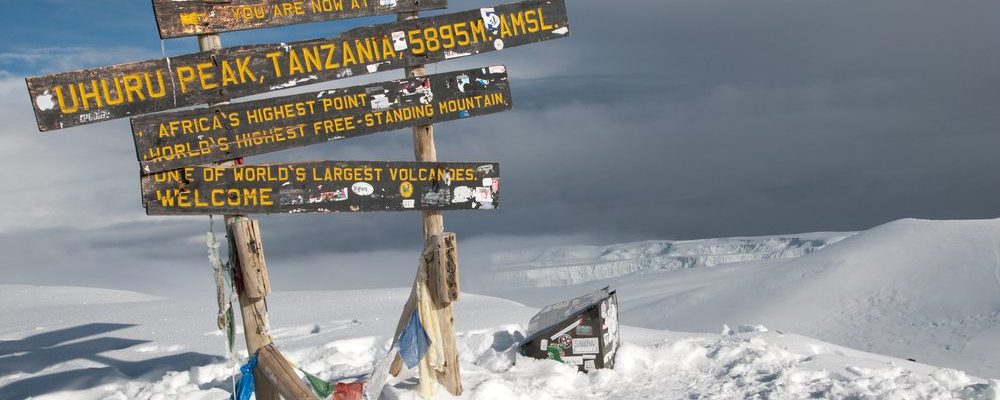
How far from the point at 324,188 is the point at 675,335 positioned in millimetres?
5122

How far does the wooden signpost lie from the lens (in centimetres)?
655

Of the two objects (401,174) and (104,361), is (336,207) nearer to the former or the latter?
(401,174)

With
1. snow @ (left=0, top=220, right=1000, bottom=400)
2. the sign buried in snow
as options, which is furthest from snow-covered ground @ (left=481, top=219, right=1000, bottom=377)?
the sign buried in snow

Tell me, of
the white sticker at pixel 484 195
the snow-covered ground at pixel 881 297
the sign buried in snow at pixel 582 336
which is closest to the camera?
the white sticker at pixel 484 195

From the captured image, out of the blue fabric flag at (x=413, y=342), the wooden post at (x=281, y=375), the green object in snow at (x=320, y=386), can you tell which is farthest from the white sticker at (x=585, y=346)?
the wooden post at (x=281, y=375)

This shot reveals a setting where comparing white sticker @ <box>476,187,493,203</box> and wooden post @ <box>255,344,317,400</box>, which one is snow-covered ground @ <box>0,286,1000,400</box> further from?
white sticker @ <box>476,187,493,203</box>

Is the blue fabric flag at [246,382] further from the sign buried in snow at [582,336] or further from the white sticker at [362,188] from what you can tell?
the sign buried in snow at [582,336]

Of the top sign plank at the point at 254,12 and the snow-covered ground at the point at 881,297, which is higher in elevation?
the top sign plank at the point at 254,12

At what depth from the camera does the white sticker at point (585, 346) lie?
859 centimetres

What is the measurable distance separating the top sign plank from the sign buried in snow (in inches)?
122

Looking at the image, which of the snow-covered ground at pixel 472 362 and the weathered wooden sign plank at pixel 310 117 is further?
the snow-covered ground at pixel 472 362

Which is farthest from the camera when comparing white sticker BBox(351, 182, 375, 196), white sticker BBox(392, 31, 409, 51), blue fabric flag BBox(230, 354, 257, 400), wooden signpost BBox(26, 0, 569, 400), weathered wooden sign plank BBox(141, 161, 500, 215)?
white sticker BBox(392, 31, 409, 51)

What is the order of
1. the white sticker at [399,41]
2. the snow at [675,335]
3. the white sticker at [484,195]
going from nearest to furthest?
the white sticker at [399,41]
the white sticker at [484,195]
the snow at [675,335]

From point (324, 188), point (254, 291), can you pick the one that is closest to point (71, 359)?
point (254, 291)
